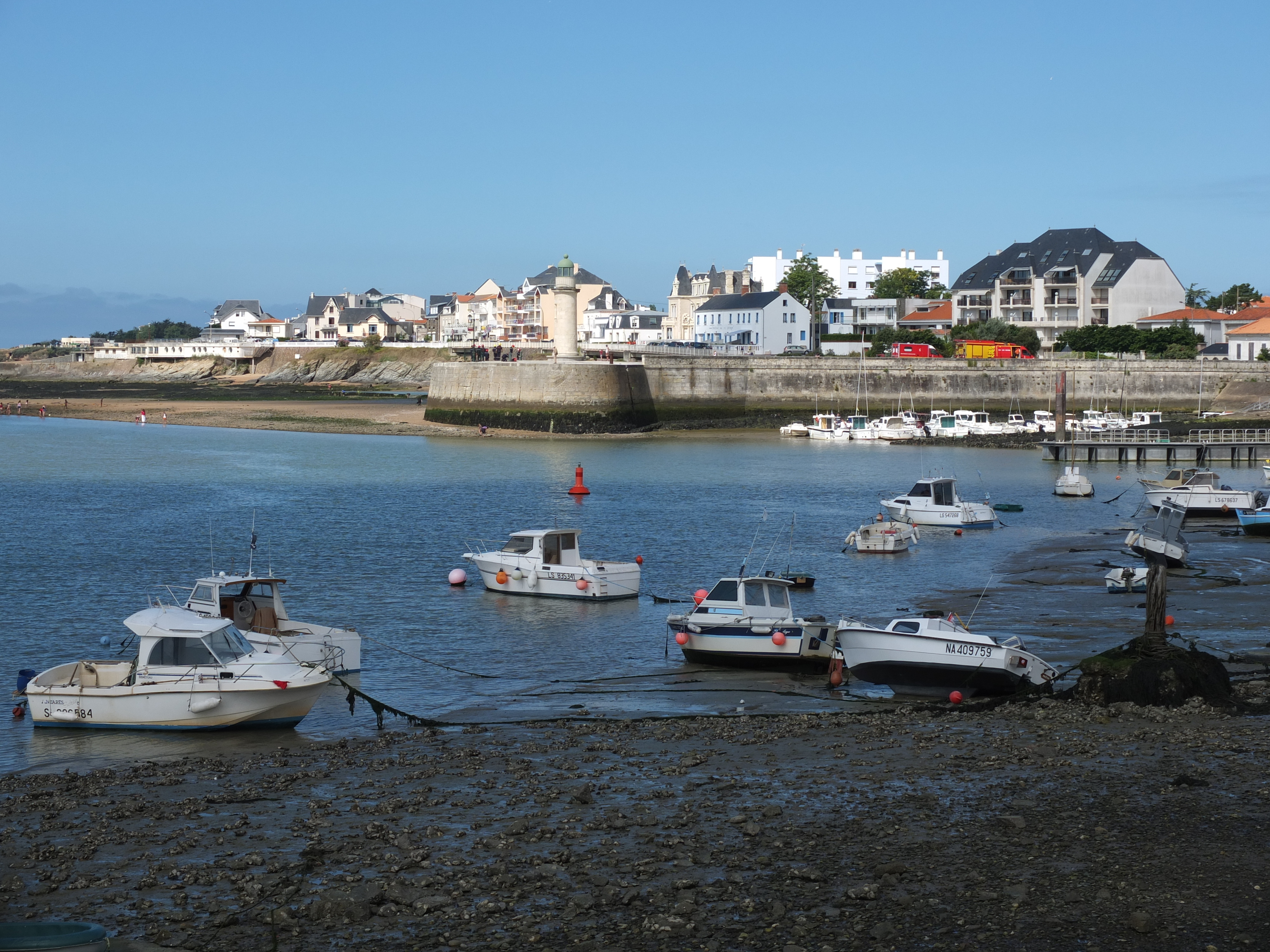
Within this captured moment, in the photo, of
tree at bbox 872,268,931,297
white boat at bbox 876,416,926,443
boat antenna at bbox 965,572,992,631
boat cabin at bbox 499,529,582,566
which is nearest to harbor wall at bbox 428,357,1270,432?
white boat at bbox 876,416,926,443

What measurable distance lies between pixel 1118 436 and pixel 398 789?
5817 centimetres

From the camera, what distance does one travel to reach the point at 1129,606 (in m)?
23.1

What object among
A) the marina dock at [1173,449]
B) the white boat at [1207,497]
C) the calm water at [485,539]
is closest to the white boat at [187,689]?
the calm water at [485,539]

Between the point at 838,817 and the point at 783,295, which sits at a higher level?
the point at 783,295

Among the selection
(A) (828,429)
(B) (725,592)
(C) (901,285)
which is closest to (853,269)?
(C) (901,285)

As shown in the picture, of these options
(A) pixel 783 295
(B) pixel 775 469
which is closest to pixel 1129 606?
(B) pixel 775 469

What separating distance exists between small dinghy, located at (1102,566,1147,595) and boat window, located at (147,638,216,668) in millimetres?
16684

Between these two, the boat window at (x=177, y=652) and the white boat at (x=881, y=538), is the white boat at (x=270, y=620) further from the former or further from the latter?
the white boat at (x=881, y=538)

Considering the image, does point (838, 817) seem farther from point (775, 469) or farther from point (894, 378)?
point (894, 378)

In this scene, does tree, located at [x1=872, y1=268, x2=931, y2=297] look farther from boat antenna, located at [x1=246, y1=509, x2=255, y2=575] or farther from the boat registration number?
the boat registration number

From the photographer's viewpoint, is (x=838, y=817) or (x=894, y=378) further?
(x=894, y=378)

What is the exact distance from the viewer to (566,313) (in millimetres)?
73938

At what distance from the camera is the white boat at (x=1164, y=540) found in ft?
89.1

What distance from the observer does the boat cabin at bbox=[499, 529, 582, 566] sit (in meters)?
25.2
